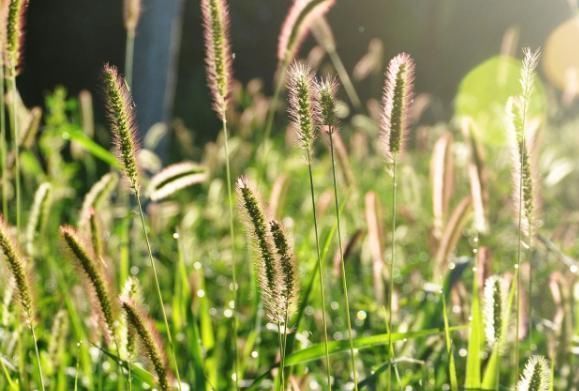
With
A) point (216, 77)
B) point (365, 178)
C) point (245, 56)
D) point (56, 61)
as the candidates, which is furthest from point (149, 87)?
point (245, 56)

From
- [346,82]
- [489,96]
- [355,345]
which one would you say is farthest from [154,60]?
[489,96]

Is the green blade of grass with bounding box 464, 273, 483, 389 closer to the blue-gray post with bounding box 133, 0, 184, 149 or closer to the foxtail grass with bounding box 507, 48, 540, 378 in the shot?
the foxtail grass with bounding box 507, 48, 540, 378

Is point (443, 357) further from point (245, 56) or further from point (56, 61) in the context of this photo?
point (245, 56)

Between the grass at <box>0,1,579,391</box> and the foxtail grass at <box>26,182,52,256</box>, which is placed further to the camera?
the foxtail grass at <box>26,182,52,256</box>

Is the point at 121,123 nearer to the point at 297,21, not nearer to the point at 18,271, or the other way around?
the point at 18,271

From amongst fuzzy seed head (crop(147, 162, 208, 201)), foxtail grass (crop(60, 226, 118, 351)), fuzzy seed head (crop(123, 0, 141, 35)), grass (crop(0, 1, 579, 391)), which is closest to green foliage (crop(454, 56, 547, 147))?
grass (crop(0, 1, 579, 391))

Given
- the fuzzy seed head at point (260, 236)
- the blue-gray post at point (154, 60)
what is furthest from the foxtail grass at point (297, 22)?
the blue-gray post at point (154, 60)
